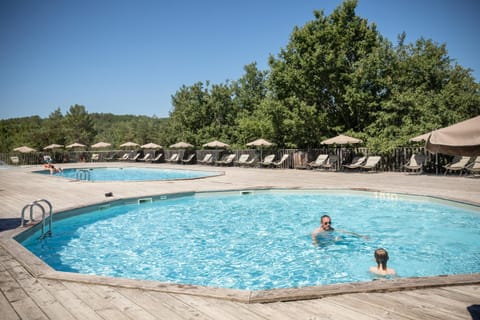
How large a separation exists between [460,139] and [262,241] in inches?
174

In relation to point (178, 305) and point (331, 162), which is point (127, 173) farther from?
point (178, 305)

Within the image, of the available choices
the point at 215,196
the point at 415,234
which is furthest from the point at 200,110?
the point at 415,234

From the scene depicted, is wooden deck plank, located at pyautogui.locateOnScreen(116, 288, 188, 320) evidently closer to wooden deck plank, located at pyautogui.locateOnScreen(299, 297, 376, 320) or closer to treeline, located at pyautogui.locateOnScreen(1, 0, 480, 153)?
wooden deck plank, located at pyautogui.locateOnScreen(299, 297, 376, 320)

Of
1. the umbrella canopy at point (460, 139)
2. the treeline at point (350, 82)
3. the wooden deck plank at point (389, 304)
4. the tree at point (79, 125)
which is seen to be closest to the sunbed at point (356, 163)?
the treeline at point (350, 82)

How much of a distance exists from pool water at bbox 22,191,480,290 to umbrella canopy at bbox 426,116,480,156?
2567mm

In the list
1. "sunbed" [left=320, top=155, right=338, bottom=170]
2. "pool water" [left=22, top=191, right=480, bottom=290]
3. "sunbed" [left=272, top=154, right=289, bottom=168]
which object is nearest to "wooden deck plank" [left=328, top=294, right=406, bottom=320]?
"pool water" [left=22, top=191, right=480, bottom=290]

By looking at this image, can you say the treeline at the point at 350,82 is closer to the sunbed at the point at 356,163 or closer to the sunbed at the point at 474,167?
the sunbed at the point at 356,163

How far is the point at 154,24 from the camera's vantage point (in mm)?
19203

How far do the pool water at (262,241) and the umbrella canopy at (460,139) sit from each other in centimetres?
257

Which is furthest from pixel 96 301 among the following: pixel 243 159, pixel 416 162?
pixel 243 159

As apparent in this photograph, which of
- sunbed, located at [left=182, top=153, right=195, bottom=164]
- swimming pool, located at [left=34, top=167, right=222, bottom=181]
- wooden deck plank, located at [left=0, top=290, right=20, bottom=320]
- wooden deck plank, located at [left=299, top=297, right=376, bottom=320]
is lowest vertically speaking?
wooden deck plank, located at [left=0, top=290, right=20, bottom=320]

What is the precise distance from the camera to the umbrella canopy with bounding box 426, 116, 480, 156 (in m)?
2.42

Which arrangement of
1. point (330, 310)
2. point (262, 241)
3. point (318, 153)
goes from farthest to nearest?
point (318, 153)
point (262, 241)
point (330, 310)

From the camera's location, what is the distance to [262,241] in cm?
638
